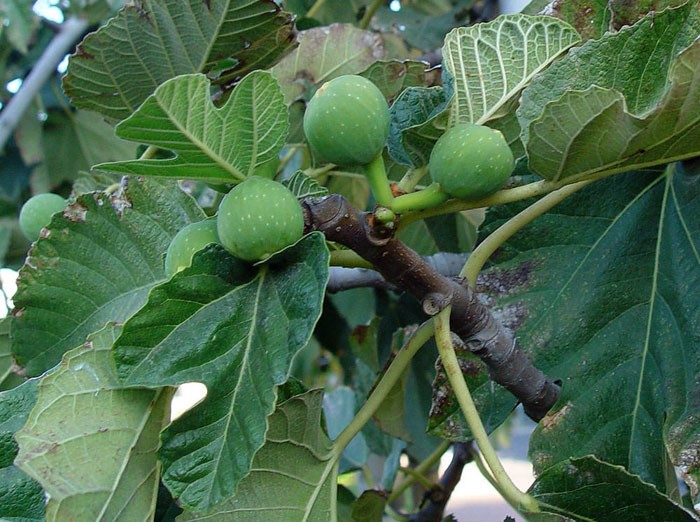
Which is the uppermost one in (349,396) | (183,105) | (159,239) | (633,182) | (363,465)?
(183,105)

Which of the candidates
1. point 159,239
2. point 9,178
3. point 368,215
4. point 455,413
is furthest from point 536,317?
point 9,178

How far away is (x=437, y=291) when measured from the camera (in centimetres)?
56

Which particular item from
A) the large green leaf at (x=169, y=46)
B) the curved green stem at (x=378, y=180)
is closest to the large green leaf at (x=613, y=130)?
the curved green stem at (x=378, y=180)

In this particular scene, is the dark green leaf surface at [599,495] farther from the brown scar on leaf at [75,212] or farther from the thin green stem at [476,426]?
the brown scar on leaf at [75,212]

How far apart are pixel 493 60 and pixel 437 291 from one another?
0.73ft

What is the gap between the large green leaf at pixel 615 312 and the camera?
0.64 metres

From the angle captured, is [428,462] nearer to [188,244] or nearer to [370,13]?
[188,244]

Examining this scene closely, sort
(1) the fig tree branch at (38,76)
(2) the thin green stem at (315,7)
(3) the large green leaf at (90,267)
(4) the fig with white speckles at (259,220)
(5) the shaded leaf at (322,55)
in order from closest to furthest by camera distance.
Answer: (4) the fig with white speckles at (259,220), (3) the large green leaf at (90,267), (5) the shaded leaf at (322,55), (2) the thin green stem at (315,7), (1) the fig tree branch at (38,76)

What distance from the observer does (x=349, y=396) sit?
1.45m

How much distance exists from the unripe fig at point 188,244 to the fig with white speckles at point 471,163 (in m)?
0.17

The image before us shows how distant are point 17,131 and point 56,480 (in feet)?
5.38

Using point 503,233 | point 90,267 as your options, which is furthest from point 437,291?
point 90,267

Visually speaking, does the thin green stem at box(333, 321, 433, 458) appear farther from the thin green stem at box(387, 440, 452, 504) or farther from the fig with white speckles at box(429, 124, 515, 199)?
the thin green stem at box(387, 440, 452, 504)

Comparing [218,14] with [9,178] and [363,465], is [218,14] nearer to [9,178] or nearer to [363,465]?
[363,465]
